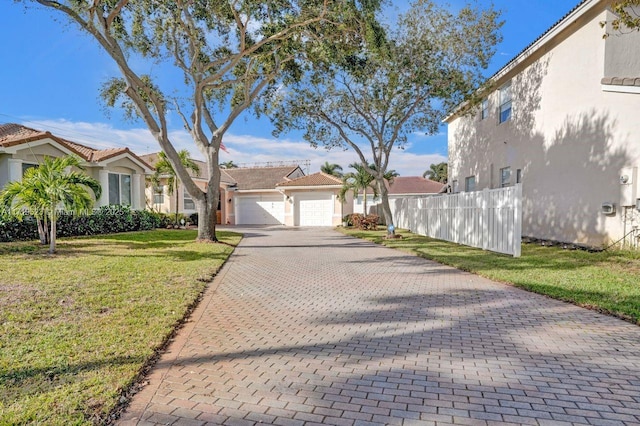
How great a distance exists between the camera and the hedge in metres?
12.8

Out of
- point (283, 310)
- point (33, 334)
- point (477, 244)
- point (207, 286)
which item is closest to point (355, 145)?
point (477, 244)

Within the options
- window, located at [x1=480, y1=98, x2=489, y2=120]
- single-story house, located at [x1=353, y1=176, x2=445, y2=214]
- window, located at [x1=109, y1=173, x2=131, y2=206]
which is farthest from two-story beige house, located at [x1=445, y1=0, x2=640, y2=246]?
single-story house, located at [x1=353, y1=176, x2=445, y2=214]

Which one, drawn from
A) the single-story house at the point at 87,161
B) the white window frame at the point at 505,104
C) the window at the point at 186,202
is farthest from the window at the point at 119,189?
the white window frame at the point at 505,104

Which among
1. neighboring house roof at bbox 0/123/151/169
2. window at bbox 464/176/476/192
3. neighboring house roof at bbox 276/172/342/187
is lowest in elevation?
window at bbox 464/176/476/192

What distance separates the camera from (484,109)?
60.7 feet

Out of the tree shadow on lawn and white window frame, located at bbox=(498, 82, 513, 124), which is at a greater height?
white window frame, located at bbox=(498, 82, 513, 124)

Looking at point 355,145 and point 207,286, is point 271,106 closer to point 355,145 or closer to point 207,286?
point 355,145

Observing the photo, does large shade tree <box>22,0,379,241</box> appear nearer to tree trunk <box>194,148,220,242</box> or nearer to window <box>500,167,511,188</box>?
tree trunk <box>194,148,220,242</box>

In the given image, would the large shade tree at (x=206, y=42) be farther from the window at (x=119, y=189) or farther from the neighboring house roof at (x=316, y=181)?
the neighboring house roof at (x=316, y=181)

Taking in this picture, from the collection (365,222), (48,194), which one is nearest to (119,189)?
(48,194)

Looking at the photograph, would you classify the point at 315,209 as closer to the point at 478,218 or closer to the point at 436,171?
the point at 478,218

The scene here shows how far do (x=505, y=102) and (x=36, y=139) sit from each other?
63.2 feet

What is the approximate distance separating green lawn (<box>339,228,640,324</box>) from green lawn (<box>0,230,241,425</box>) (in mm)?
6273

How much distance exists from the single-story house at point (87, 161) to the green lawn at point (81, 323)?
560cm
